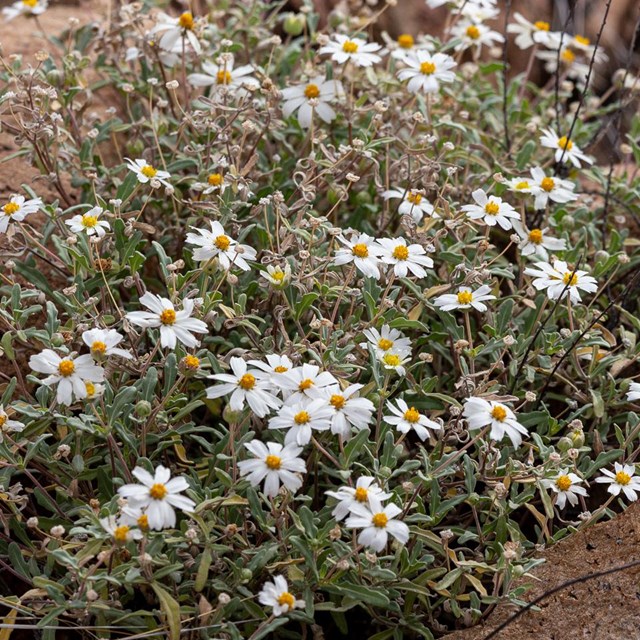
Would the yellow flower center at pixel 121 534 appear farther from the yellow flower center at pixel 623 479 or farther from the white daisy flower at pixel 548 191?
the white daisy flower at pixel 548 191

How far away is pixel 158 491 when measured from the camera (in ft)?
6.19

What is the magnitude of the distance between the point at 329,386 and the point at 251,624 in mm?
594

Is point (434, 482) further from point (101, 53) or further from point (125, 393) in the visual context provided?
point (101, 53)

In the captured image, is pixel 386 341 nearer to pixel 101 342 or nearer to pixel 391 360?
pixel 391 360

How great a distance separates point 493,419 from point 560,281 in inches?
22.7

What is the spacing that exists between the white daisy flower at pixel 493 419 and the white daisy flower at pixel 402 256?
0.41 m

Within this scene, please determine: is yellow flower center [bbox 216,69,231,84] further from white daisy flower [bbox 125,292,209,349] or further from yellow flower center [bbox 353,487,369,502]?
yellow flower center [bbox 353,487,369,502]

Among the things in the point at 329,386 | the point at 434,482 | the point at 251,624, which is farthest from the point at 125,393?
the point at 434,482

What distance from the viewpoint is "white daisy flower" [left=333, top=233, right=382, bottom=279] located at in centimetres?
236

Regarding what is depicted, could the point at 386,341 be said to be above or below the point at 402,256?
below

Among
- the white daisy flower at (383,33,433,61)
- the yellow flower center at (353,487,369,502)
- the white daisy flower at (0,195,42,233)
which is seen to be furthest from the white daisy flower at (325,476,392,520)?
the white daisy flower at (383,33,433,61)

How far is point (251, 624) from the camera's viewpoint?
214 cm

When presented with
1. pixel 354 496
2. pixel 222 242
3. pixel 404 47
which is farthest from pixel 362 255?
pixel 404 47

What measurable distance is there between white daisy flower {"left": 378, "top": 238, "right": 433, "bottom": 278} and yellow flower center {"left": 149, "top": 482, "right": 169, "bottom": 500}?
0.85m
